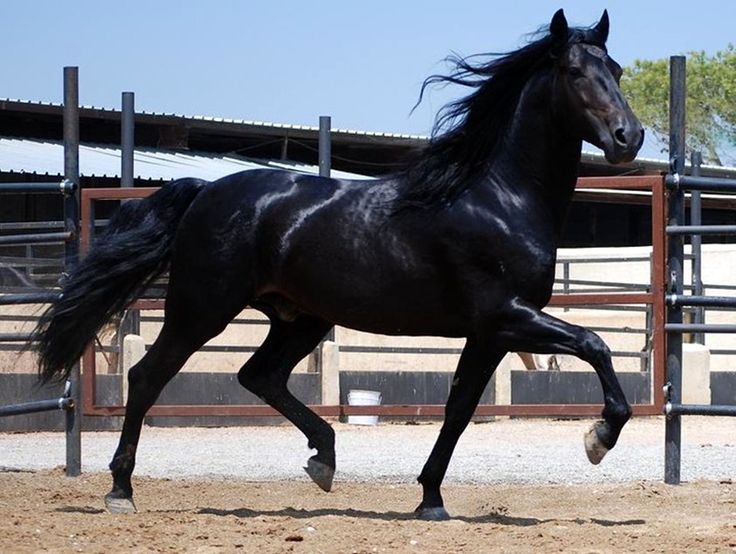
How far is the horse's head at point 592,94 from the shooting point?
5.93m

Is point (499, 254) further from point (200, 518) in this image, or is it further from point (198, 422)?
point (198, 422)

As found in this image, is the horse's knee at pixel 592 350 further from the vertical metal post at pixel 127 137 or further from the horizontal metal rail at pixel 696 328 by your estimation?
the vertical metal post at pixel 127 137

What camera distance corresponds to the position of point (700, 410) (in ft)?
25.4

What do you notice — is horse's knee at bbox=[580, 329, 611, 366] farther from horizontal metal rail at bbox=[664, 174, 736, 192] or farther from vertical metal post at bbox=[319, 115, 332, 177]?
vertical metal post at bbox=[319, 115, 332, 177]

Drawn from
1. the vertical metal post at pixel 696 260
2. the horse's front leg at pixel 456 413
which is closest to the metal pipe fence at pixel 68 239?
the horse's front leg at pixel 456 413

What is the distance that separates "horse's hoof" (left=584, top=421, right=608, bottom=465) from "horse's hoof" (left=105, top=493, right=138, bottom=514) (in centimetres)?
217

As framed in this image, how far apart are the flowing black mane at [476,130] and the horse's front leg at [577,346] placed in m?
0.69

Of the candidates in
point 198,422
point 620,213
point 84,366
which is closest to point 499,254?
point 84,366

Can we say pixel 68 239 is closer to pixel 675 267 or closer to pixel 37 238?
pixel 37 238

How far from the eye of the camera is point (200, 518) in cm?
619

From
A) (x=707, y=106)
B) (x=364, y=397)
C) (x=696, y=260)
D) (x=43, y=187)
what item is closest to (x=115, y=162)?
(x=364, y=397)

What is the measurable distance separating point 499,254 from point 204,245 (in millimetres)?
1463

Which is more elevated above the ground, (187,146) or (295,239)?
(187,146)

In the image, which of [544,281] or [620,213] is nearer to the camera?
[544,281]
